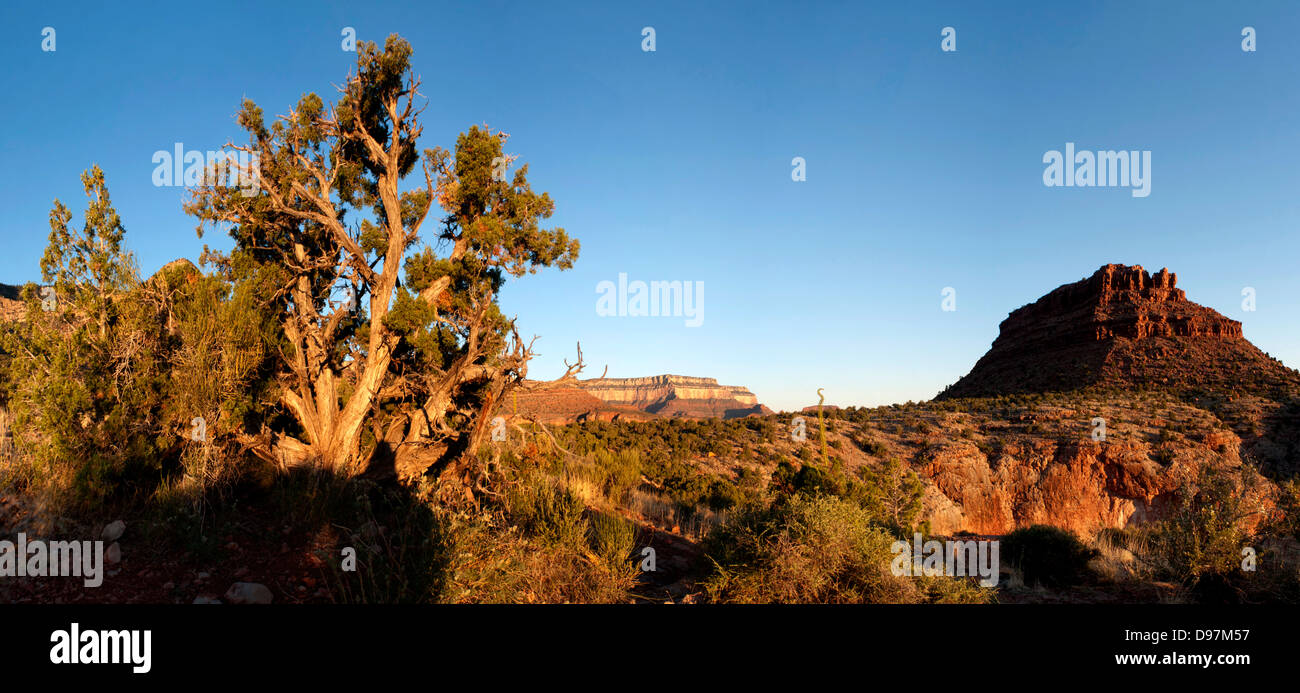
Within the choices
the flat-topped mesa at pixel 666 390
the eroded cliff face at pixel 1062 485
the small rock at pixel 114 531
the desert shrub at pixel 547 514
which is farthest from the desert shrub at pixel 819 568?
the flat-topped mesa at pixel 666 390

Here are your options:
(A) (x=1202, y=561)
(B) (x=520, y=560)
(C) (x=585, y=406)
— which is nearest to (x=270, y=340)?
(B) (x=520, y=560)

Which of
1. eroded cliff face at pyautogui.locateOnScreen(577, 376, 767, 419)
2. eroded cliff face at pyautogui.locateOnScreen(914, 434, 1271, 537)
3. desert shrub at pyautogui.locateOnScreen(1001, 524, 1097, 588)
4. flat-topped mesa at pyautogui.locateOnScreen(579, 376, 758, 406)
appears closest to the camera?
desert shrub at pyautogui.locateOnScreen(1001, 524, 1097, 588)

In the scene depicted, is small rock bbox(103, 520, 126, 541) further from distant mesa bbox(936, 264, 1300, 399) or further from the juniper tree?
distant mesa bbox(936, 264, 1300, 399)

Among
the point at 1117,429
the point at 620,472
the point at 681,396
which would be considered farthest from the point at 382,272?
the point at 681,396

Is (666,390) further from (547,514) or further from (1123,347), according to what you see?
(547,514)

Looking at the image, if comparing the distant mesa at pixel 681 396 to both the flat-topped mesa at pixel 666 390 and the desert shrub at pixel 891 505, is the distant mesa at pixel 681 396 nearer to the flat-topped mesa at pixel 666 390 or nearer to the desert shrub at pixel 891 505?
the flat-topped mesa at pixel 666 390

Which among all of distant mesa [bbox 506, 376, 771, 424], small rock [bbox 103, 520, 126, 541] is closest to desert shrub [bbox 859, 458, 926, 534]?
small rock [bbox 103, 520, 126, 541]
